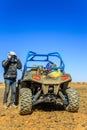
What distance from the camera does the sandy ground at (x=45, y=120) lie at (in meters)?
8.39

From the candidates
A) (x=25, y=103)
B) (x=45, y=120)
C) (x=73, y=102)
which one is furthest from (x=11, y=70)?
(x=45, y=120)

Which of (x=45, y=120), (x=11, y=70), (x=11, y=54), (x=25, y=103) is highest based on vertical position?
(x=11, y=54)

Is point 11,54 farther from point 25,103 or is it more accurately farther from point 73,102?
point 73,102

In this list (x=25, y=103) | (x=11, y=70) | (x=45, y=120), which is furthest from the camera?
(x=11, y=70)

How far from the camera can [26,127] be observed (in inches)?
331

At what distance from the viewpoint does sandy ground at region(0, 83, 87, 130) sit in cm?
839

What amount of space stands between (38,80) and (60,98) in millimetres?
909

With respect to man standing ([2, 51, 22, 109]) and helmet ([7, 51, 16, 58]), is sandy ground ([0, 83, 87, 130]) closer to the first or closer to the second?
man standing ([2, 51, 22, 109])

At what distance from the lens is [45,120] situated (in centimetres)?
913

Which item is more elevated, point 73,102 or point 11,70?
point 11,70

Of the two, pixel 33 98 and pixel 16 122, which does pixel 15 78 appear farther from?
pixel 16 122

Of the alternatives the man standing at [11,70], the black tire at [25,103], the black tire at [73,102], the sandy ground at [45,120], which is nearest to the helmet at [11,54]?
the man standing at [11,70]

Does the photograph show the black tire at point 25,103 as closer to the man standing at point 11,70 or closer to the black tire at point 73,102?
the black tire at point 73,102

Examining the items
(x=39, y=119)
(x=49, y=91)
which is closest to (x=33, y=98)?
(x=49, y=91)
